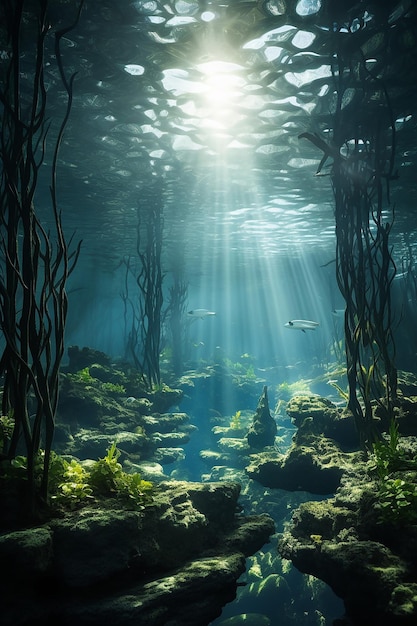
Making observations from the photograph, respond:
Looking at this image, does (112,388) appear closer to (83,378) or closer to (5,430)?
(83,378)

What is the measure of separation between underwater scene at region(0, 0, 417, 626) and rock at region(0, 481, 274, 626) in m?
0.02

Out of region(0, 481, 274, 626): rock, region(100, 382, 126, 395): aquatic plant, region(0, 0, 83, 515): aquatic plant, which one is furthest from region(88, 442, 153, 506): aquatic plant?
region(100, 382, 126, 395): aquatic plant

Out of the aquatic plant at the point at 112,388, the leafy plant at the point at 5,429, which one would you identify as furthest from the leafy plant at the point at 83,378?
the leafy plant at the point at 5,429

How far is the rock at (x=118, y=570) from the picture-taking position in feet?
10.0

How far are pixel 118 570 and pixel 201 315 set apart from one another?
16.0 meters

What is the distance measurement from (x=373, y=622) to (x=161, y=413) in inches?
459

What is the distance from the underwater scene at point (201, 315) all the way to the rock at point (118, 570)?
17mm

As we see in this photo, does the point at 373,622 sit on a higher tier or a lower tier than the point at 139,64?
lower

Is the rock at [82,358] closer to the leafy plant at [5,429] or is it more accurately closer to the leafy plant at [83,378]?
Answer: the leafy plant at [83,378]

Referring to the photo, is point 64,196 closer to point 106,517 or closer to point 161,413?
point 161,413

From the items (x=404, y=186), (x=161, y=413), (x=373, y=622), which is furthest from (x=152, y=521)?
(x=404, y=186)

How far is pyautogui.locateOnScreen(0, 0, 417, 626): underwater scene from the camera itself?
3592mm

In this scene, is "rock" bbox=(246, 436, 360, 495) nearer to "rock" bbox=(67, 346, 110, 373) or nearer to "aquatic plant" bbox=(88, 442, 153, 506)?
"aquatic plant" bbox=(88, 442, 153, 506)

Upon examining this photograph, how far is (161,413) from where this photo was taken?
1456 cm
